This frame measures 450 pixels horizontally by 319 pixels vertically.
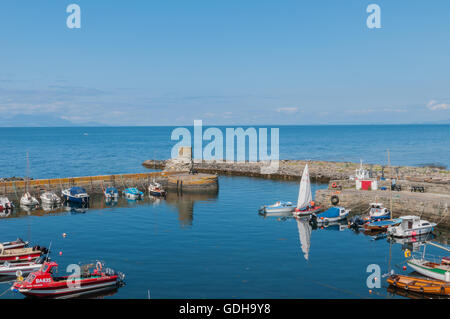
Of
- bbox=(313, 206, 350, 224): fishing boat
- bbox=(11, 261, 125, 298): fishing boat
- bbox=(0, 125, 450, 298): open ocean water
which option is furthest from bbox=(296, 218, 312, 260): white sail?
bbox=(11, 261, 125, 298): fishing boat

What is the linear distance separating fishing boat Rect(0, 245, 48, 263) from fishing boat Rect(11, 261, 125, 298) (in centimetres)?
655

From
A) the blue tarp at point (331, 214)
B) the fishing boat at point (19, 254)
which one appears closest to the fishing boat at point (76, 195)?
the fishing boat at point (19, 254)

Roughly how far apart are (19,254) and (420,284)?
3295 cm

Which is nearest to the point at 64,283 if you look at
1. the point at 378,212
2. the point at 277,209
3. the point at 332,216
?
the point at 277,209

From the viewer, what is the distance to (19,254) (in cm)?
3541

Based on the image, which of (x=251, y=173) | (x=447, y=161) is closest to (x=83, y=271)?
(x=251, y=173)

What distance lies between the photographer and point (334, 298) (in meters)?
27.2

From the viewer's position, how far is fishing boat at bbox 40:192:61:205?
61.8 metres

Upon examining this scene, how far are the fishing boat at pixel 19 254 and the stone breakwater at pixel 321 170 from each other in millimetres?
58831

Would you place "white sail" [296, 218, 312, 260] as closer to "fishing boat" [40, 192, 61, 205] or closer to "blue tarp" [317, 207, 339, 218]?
"blue tarp" [317, 207, 339, 218]

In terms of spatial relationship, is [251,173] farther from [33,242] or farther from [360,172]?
[33,242]

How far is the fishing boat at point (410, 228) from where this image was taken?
139 ft

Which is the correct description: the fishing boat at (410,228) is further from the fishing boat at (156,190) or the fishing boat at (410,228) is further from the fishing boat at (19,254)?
the fishing boat at (156,190)

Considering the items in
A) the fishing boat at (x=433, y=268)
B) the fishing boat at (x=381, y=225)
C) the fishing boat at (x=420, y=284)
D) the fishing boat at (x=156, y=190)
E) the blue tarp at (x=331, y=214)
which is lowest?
the fishing boat at (x=420, y=284)
